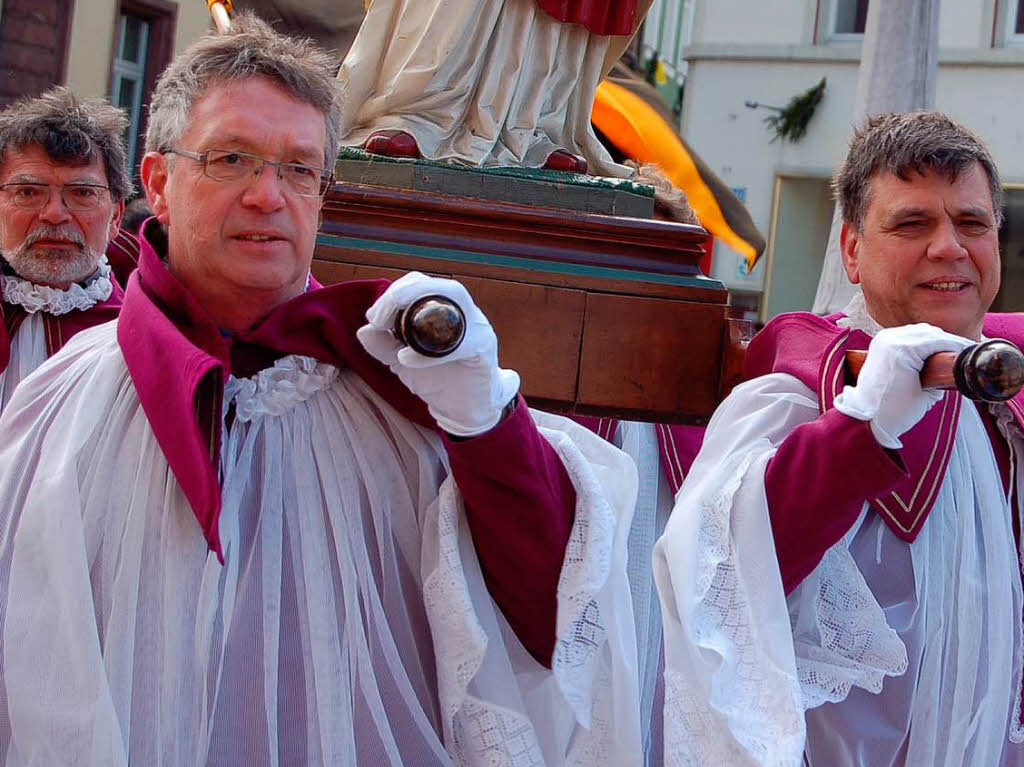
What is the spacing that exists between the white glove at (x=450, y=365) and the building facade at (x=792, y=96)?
40.5ft

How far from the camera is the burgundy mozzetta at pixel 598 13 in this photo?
352cm

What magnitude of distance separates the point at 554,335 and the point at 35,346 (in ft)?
4.27

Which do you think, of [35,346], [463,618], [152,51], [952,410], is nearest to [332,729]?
[463,618]

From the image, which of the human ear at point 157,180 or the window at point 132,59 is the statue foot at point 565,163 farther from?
the window at point 132,59

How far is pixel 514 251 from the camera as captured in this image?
9.84 feet

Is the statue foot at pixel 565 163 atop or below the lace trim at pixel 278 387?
atop

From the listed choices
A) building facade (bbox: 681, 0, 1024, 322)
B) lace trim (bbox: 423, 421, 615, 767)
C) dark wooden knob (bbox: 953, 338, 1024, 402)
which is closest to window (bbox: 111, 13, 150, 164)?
building facade (bbox: 681, 0, 1024, 322)

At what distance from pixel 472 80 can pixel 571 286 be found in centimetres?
77

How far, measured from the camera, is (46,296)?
141 inches

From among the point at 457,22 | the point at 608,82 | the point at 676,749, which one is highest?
the point at 608,82

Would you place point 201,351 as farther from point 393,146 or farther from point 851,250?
point 393,146

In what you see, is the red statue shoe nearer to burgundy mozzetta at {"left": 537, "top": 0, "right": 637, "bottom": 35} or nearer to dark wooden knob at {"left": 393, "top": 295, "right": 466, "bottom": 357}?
burgundy mozzetta at {"left": 537, "top": 0, "right": 637, "bottom": 35}

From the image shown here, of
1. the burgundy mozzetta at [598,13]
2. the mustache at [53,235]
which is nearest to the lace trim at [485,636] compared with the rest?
the burgundy mozzetta at [598,13]

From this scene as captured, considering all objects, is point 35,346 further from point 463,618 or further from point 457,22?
point 463,618
